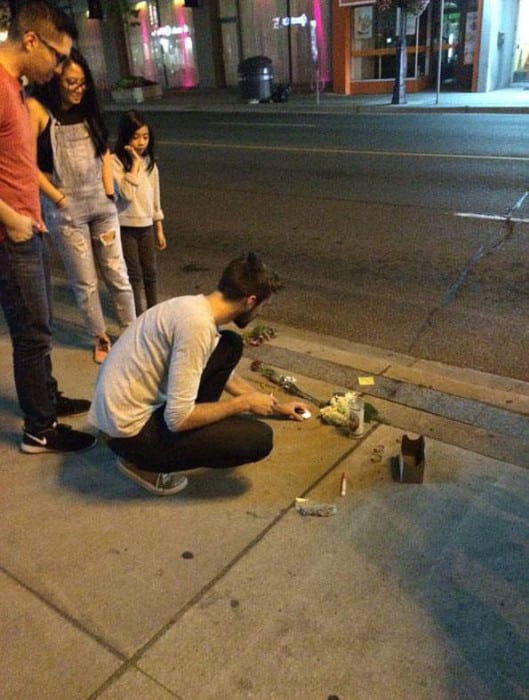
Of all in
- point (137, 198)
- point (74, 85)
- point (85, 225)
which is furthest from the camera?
point (137, 198)

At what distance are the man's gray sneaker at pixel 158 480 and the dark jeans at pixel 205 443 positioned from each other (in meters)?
0.06

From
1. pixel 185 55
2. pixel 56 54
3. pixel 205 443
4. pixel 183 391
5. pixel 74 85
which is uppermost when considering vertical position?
pixel 56 54

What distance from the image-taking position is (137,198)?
416cm

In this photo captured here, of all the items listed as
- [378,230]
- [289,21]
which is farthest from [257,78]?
[378,230]

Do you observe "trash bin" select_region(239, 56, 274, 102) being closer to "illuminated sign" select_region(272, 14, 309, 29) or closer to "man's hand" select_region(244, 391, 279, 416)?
"illuminated sign" select_region(272, 14, 309, 29)

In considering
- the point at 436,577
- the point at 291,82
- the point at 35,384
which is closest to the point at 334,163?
the point at 35,384

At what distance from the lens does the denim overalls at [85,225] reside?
3.53 metres

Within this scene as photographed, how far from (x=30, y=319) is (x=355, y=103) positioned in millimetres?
17170

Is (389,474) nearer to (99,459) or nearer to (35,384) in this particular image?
(99,459)

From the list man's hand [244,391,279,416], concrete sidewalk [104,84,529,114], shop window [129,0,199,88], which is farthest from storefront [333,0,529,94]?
man's hand [244,391,279,416]

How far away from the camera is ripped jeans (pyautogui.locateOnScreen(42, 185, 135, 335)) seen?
145 inches

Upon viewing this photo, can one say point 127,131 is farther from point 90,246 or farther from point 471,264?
point 471,264

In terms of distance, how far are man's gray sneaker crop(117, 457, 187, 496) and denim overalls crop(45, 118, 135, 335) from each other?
150 centimetres

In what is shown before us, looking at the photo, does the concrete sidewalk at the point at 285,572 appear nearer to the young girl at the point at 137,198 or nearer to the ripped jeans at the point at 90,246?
the ripped jeans at the point at 90,246
